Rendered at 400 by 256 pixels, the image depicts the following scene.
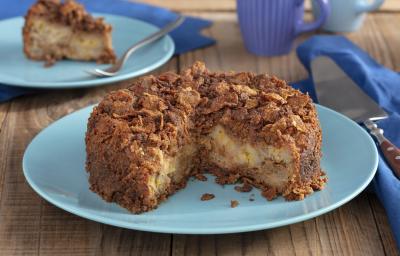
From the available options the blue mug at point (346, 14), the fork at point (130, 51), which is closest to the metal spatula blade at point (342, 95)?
the blue mug at point (346, 14)

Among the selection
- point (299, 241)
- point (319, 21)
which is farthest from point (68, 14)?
point (299, 241)

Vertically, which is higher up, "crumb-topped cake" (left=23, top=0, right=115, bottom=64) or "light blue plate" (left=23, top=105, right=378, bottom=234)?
"light blue plate" (left=23, top=105, right=378, bottom=234)

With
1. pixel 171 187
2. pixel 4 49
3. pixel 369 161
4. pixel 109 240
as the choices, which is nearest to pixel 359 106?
pixel 369 161

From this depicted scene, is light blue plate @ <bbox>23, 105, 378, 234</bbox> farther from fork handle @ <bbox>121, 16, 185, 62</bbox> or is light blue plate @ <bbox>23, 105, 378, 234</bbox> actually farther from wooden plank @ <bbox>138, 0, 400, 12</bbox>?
wooden plank @ <bbox>138, 0, 400, 12</bbox>

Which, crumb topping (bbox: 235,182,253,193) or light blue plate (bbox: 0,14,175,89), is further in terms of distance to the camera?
light blue plate (bbox: 0,14,175,89)

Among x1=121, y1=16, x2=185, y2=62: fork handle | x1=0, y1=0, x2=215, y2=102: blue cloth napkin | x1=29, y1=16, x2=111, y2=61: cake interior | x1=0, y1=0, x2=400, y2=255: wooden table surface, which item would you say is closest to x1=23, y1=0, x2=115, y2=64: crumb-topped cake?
x1=29, y1=16, x2=111, y2=61: cake interior

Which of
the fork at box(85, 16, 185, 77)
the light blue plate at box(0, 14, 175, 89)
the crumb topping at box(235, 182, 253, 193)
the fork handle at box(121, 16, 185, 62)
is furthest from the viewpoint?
the fork handle at box(121, 16, 185, 62)

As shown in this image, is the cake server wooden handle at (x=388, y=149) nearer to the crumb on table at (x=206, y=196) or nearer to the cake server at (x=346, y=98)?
the cake server at (x=346, y=98)

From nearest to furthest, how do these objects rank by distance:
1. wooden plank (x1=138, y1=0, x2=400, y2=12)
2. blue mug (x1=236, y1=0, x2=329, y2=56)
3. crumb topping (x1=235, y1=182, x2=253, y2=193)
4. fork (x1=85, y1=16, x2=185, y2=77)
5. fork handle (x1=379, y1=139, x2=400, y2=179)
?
crumb topping (x1=235, y1=182, x2=253, y2=193) < fork handle (x1=379, y1=139, x2=400, y2=179) < fork (x1=85, y1=16, x2=185, y2=77) < blue mug (x1=236, y1=0, x2=329, y2=56) < wooden plank (x1=138, y1=0, x2=400, y2=12)
